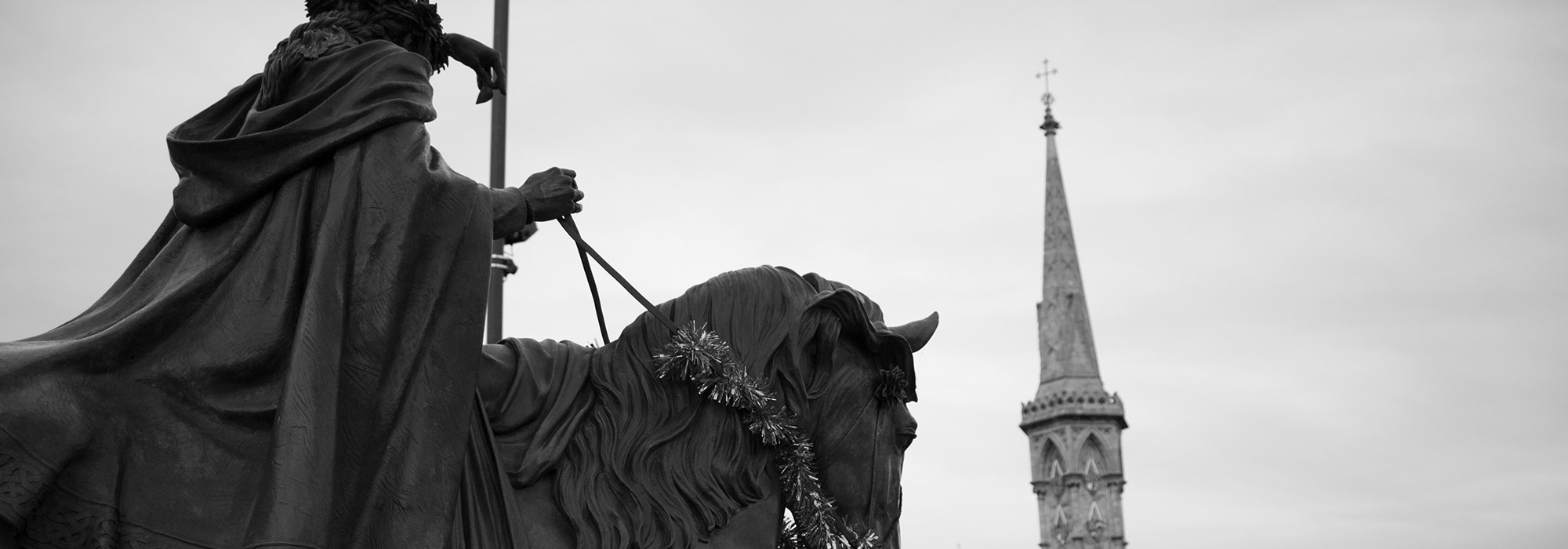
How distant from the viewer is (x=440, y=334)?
4883 mm

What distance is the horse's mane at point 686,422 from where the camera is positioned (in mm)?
5246

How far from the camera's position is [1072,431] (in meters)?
80.9

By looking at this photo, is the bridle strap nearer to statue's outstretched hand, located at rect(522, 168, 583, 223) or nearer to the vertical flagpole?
statue's outstretched hand, located at rect(522, 168, 583, 223)

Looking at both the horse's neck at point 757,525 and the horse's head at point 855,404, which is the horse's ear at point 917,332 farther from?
the horse's neck at point 757,525

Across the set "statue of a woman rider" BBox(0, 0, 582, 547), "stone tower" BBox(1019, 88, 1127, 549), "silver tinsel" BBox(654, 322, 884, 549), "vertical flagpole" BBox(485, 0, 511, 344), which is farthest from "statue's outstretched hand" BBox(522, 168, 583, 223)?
"stone tower" BBox(1019, 88, 1127, 549)

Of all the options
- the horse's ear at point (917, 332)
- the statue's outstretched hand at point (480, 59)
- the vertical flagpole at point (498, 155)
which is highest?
the vertical flagpole at point (498, 155)

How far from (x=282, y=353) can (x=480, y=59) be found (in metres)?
1.37

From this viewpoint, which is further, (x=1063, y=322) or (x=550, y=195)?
(x=1063, y=322)

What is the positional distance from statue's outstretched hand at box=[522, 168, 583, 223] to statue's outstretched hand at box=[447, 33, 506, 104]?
0.45 meters

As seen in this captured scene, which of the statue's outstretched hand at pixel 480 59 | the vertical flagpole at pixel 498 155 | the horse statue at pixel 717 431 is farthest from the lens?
the vertical flagpole at pixel 498 155

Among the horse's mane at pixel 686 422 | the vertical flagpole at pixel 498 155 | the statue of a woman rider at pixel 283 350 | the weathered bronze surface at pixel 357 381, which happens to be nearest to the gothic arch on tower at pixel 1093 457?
the vertical flagpole at pixel 498 155

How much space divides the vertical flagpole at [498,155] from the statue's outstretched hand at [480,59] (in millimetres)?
6331

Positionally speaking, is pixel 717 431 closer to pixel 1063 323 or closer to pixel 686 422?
pixel 686 422

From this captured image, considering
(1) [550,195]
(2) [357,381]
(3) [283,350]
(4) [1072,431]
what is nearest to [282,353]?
(3) [283,350]
